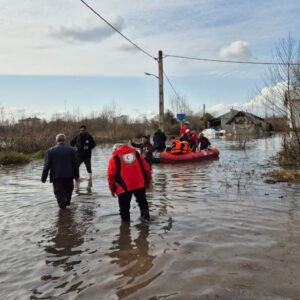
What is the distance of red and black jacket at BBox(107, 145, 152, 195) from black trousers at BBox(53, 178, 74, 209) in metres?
1.72

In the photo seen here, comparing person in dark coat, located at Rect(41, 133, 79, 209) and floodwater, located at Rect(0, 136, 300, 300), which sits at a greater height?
person in dark coat, located at Rect(41, 133, 79, 209)

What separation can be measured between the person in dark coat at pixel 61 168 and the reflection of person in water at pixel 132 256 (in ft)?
6.63

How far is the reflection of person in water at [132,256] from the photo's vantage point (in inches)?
159

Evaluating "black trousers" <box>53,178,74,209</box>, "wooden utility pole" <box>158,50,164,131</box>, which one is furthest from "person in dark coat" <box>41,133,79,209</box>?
"wooden utility pole" <box>158,50,164,131</box>

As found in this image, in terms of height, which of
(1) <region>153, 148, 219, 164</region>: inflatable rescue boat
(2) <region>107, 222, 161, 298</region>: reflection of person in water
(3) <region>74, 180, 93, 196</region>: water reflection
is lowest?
(2) <region>107, 222, 161, 298</region>: reflection of person in water

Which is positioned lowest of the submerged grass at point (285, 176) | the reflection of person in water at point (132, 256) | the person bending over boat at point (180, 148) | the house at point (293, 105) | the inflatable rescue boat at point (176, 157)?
the reflection of person in water at point (132, 256)

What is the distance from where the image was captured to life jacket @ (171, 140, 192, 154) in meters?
16.8

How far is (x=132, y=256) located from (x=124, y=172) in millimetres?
1769

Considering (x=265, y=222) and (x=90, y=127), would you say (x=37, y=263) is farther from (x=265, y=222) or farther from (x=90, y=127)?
(x=90, y=127)

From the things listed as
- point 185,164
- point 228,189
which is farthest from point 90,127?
point 228,189

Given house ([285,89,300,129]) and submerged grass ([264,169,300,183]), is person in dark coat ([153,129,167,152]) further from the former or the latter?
submerged grass ([264,169,300,183])

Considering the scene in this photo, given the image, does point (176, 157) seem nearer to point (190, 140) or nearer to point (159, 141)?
point (159, 141)

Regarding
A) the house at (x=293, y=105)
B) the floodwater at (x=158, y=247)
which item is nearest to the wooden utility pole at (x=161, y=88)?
the house at (x=293, y=105)

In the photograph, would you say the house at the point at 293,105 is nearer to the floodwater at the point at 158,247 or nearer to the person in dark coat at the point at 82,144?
the floodwater at the point at 158,247
